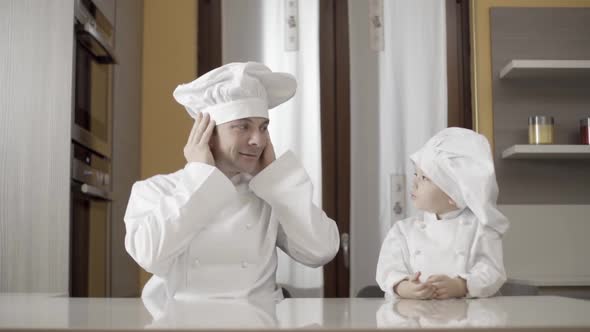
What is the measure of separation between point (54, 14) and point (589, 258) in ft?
8.65

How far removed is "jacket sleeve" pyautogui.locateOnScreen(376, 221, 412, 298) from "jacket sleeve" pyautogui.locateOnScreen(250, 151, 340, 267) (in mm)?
121

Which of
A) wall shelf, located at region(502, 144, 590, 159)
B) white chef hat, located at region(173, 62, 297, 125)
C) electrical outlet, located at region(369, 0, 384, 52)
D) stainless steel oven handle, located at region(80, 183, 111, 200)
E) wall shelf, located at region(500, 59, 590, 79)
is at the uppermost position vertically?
electrical outlet, located at region(369, 0, 384, 52)

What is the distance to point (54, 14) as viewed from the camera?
2.09 m

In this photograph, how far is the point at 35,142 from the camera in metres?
2.03

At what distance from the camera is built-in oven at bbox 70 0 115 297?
2.18m

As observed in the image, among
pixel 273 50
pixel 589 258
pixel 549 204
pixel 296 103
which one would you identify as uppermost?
pixel 273 50

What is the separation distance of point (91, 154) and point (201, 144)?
0.97 meters

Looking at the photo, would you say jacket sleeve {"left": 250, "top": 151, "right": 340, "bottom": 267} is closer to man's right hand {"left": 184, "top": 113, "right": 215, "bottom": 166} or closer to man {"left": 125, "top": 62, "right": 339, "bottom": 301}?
man {"left": 125, "top": 62, "right": 339, "bottom": 301}

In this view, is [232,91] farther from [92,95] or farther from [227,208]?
[92,95]

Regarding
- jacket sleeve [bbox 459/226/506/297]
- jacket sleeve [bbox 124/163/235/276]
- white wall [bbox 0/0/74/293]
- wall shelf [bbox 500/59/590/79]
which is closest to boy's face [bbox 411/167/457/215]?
jacket sleeve [bbox 459/226/506/297]

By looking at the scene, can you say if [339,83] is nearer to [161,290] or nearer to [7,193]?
[7,193]

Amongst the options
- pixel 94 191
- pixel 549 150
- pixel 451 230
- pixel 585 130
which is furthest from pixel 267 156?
pixel 585 130

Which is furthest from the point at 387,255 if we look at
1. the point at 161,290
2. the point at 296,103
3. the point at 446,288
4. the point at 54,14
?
the point at 296,103

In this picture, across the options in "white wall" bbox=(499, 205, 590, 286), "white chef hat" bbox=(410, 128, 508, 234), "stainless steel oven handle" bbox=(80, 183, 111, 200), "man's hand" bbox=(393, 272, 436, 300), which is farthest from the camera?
"white wall" bbox=(499, 205, 590, 286)
